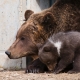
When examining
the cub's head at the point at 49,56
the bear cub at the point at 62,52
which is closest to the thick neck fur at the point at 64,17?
the bear cub at the point at 62,52

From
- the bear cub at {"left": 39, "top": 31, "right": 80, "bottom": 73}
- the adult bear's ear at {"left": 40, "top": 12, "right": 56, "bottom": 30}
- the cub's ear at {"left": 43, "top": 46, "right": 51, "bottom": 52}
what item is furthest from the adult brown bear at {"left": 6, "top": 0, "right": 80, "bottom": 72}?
the cub's ear at {"left": 43, "top": 46, "right": 51, "bottom": 52}

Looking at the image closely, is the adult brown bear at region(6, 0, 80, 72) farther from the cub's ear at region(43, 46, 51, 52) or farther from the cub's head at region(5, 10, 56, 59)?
the cub's ear at region(43, 46, 51, 52)

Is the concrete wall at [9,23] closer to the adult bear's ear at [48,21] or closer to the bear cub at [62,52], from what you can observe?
the adult bear's ear at [48,21]

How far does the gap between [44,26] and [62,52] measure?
101 centimetres

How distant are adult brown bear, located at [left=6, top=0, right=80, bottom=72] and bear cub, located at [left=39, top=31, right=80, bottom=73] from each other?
594mm

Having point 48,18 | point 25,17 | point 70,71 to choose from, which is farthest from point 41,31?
point 70,71

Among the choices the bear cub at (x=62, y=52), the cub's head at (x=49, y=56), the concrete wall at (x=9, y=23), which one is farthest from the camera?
the concrete wall at (x=9, y=23)

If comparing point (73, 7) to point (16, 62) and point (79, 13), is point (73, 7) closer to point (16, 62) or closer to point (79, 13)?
point (79, 13)

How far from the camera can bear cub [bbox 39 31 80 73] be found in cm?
603

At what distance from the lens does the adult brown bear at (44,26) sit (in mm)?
6938

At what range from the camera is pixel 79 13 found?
7078 mm

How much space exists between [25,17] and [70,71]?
202 cm

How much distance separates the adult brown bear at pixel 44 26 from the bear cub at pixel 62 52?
0.59 m

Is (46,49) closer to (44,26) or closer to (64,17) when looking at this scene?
(44,26)
